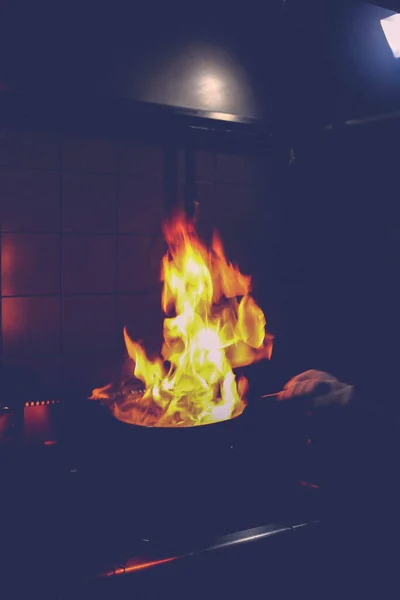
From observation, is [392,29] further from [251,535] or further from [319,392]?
[251,535]

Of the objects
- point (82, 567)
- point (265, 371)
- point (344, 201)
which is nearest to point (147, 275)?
point (265, 371)

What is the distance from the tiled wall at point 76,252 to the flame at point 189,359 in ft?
0.56

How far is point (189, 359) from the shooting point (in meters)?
1.62

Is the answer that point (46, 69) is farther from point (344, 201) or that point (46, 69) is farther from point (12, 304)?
point (344, 201)

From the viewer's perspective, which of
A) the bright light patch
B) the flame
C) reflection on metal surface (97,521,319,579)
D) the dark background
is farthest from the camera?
the bright light patch

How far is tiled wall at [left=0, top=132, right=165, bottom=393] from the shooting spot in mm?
1927

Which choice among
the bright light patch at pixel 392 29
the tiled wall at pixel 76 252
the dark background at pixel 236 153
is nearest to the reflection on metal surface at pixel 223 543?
the dark background at pixel 236 153

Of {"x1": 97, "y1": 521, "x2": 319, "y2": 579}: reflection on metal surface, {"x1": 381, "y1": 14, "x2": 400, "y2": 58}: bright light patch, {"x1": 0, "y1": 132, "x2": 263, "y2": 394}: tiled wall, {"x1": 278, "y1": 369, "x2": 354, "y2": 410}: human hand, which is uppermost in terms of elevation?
{"x1": 381, "y1": 14, "x2": 400, "y2": 58}: bright light patch

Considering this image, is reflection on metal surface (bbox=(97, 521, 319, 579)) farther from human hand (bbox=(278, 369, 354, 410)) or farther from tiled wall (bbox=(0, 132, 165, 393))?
tiled wall (bbox=(0, 132, 165, 393))

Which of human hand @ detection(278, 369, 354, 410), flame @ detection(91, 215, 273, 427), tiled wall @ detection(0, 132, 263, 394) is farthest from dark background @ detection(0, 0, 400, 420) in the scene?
human hand @ detection(278, 369, 354, 410)

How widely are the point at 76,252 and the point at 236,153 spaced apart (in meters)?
0.70

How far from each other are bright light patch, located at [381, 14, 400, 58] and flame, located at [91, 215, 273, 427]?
2.97 feet

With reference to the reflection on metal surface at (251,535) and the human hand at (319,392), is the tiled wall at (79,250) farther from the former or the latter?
the reflection on metal surface at (251,535)

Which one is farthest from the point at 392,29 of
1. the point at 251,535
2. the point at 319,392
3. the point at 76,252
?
the point at 251,535
